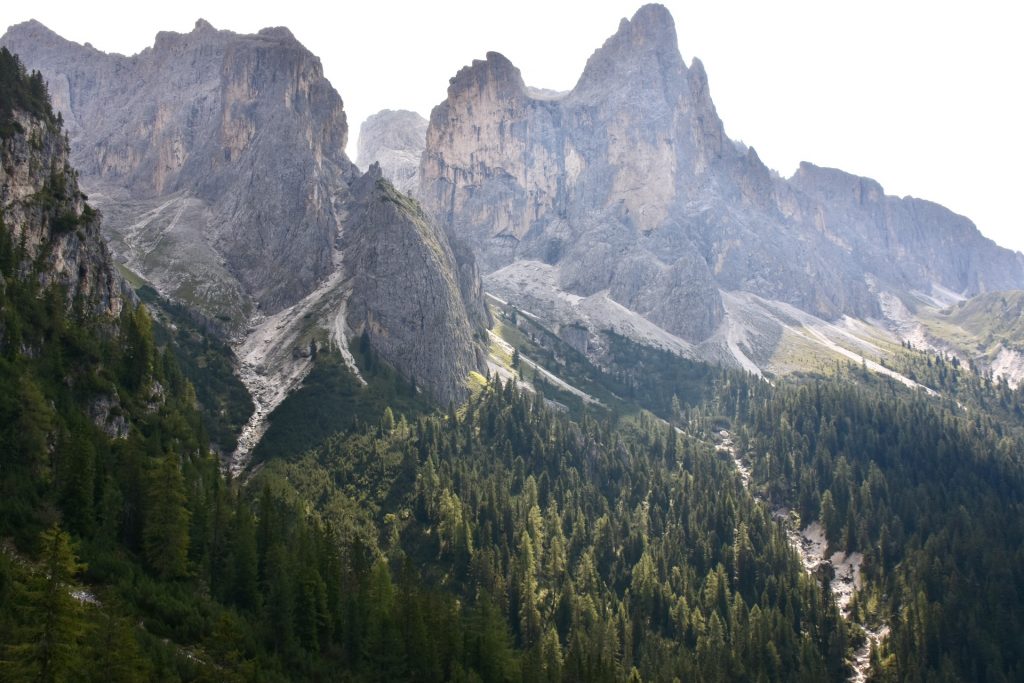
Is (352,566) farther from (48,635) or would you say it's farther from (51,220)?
(51,220)

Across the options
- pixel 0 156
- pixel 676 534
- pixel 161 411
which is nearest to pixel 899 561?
pixel 676 534

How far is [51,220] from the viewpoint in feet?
421

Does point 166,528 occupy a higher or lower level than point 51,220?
lower

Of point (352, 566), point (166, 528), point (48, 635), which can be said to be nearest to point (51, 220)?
point (166, 528)

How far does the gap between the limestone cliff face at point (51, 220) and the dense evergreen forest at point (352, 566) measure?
264 centimetres

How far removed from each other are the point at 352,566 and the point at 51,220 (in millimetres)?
67122

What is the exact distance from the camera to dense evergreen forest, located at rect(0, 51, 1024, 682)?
74.2 m

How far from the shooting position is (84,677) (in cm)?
5234

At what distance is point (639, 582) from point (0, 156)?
5045 inches

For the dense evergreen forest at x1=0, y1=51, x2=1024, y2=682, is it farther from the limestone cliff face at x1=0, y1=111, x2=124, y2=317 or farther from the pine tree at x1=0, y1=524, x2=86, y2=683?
the limestone cliff face at x1=0, y1=111, x2=124, y2=317

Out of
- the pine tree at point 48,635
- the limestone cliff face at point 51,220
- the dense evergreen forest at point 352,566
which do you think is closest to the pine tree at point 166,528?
the dense evergreen forest at point 352,566

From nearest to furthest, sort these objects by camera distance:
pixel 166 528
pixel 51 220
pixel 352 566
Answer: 1. pixel 166 528
2. pixel 352 566
3. pixel 51 220

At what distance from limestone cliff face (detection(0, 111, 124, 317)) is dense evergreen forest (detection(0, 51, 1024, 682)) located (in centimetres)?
264

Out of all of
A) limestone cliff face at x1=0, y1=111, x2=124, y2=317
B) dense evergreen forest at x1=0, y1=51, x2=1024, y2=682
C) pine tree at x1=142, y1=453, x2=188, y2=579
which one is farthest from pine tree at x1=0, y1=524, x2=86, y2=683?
limestone cliff face at x1=0, y1=111, x2=124, y2=317
